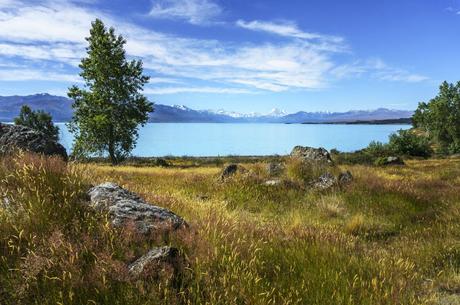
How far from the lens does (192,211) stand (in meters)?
7.88

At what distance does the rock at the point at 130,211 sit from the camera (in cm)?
567

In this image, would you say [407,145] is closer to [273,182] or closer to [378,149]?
[378,149]

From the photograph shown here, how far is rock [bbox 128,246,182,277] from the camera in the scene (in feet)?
14.8

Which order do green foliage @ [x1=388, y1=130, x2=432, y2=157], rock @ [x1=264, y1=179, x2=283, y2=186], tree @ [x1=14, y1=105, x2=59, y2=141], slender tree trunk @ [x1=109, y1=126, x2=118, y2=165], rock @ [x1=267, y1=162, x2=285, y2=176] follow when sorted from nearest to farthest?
rock @ [x1=264, y1=179, x2=283, y2=186]
rock @ [x1=267, y1=162, x2=285, y2=176]
slender tree trunk @ [x1=109, y1=126, x2=118, y2=165]
green foliage @ [x1=388, y1=130, x2=432, y2=157]
tree @ [x1=14, y1=105, x2=59, y2=141]

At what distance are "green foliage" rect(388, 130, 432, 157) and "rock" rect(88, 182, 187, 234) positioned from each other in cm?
6913

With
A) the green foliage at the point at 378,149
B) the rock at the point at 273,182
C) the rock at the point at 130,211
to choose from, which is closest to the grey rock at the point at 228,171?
the rock at the point at 273,182

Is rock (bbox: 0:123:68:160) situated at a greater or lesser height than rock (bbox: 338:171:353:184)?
greater

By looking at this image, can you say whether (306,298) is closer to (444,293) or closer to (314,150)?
(444,293)

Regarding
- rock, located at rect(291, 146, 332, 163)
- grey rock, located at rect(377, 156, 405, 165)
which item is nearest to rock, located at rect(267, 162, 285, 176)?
rock, located at rect(291, 146, 332, 163)

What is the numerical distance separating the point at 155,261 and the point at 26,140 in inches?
332

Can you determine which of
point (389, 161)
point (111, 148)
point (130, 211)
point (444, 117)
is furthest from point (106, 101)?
point (444, 117)

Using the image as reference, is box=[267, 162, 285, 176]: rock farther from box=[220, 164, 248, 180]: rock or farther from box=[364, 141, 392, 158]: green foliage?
box=[364, 141, 392, 158]: green foliage

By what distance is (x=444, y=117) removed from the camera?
8269 centimetres

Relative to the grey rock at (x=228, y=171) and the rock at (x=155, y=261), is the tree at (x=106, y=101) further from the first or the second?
the rock at (x=155, y=261)
